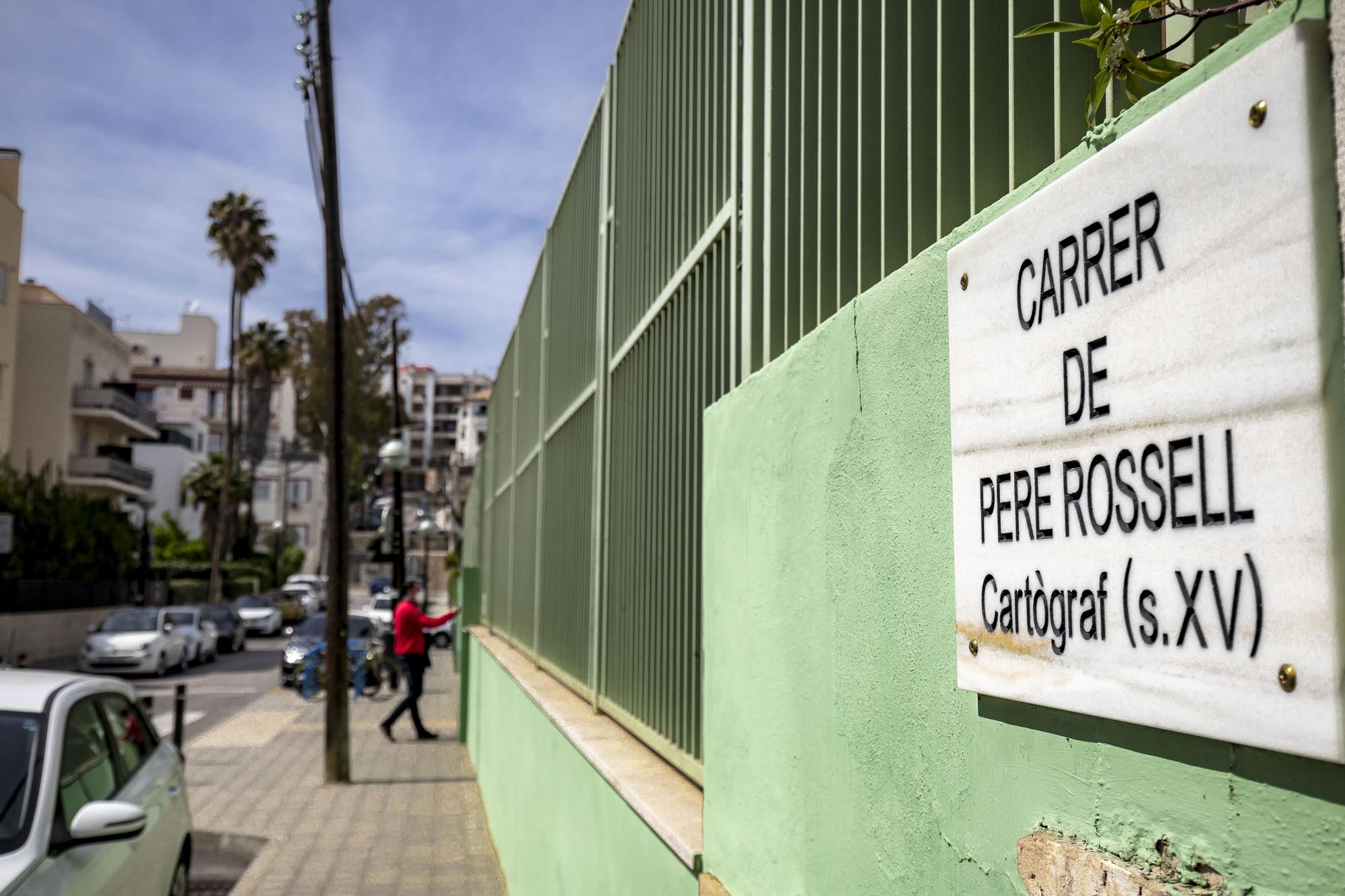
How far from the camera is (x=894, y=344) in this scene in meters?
1.95

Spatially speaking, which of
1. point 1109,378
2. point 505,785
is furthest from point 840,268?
point 505,785

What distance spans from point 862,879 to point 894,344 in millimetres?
876

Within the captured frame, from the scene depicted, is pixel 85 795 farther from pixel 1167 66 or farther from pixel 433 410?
pixel 433 410

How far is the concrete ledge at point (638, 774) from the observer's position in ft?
10.7

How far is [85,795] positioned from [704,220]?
388 centimetres

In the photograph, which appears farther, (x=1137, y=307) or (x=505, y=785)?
(x=505, y=785)

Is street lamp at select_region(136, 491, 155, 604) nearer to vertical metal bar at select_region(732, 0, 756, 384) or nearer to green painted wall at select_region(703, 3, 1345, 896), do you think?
vertical metal bar at select_region(732, 0, 756, 384)

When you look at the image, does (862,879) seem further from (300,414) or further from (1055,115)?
(300,414)

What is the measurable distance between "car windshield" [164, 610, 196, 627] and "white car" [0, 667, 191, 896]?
24869mm

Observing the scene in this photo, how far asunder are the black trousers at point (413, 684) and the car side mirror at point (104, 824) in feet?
33.8

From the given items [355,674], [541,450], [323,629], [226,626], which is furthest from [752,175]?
[226,626]

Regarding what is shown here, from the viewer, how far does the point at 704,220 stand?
12.3ft

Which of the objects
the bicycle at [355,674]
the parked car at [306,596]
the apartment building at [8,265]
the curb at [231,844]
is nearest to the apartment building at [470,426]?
the parked car at [306,596]

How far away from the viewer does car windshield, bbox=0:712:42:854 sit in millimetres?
4701
